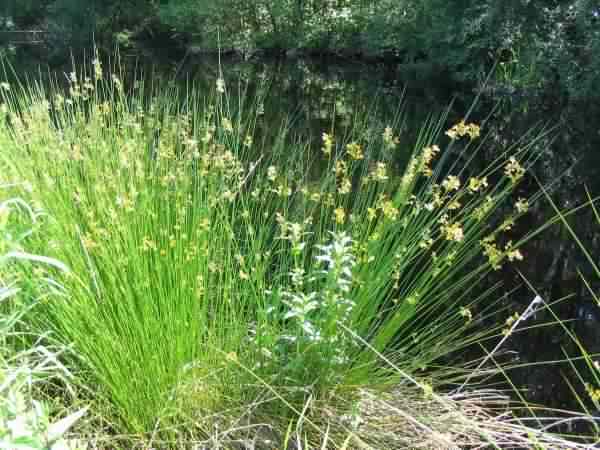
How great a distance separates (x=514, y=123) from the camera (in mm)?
9789

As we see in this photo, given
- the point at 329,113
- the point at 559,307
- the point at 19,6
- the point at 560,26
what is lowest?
the point at 19,6

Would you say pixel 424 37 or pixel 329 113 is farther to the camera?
pixel 424 37

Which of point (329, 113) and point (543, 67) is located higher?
point (543, 67)

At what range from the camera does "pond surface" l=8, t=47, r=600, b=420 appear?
4.12 m

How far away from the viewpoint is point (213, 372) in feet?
6.58

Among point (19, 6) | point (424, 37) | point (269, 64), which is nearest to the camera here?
point (424, 37)

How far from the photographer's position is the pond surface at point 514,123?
4125mm

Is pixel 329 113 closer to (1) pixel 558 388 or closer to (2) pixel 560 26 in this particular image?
(2) pixel 560 26

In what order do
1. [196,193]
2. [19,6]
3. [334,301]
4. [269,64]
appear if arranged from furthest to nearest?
[19,6] → [269,64] → [196,193] → [334,301]

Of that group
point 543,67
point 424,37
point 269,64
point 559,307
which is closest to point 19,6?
point 269,64

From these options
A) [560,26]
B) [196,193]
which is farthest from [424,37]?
[196,193]

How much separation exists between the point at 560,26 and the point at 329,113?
4203 mm

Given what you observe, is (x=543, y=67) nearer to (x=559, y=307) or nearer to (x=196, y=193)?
(x=559, y=307)

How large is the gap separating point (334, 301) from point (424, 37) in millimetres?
13340
